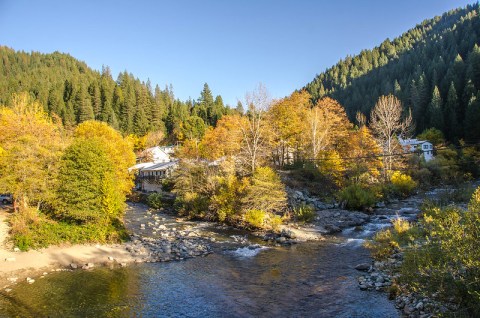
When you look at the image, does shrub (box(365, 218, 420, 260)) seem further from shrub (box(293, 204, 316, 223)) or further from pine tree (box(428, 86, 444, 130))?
pine tree (box(428, 86, 444, 130))

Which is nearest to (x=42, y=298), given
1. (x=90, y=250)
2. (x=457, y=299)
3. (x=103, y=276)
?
(x=103, y=276)

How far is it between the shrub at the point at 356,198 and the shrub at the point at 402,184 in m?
6.54

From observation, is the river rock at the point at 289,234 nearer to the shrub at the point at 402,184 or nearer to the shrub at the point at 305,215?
the shrub at the point at 305,215

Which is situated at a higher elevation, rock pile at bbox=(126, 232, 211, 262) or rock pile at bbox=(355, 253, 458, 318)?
rock pile at bbox=(126, 232, 211, 262)

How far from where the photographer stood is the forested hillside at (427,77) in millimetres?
Answer: 66250

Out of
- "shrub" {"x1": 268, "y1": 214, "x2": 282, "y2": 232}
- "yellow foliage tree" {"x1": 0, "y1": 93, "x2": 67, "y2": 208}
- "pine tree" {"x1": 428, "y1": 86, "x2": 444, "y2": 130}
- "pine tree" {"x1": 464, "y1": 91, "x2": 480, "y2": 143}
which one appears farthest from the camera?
"pine tree" {"x1": 428, "y1": 86, "x2": 444, "y2": 130}

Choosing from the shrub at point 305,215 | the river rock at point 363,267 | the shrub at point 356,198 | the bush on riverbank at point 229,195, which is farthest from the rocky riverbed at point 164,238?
the shrub at point 356,198

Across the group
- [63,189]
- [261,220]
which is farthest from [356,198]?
[63,189]

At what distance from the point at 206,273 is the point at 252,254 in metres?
4.12

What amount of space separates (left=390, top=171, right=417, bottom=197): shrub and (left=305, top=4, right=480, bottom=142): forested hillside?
27.6 metres

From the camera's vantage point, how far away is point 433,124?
68.3m

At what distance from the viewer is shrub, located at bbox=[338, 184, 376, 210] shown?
1318 inches

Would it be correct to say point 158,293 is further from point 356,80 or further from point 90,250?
point 356,80

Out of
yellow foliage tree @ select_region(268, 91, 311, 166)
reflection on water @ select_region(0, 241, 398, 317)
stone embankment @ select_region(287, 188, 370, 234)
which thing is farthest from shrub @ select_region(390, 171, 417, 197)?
reflection on water @ select_region(0, 241, 398, 317)
